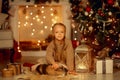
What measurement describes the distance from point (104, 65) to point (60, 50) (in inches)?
23.8

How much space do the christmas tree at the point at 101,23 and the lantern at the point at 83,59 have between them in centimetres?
82

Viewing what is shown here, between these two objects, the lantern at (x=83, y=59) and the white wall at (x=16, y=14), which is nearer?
the lantern at (x=83, y=59)

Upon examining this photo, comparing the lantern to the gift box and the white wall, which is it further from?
the white wall

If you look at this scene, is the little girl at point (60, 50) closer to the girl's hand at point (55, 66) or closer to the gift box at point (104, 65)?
the girl's hand at point (55, 66)

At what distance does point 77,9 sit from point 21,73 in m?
2.03

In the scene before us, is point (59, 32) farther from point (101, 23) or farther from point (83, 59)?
point (101, 23)

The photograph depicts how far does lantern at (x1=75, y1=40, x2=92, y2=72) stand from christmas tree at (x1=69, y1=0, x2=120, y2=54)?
32.5 inches

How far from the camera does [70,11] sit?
599cm

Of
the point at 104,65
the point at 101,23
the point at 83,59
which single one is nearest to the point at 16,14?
the point at 101,23

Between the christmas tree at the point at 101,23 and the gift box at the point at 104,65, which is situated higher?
the christmas tree at the point at 101,23

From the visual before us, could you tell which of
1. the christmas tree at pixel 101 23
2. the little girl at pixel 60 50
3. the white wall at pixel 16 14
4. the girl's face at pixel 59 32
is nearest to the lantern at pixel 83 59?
the little girl at pixel 60 50

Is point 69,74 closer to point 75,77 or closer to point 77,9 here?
point 75,77

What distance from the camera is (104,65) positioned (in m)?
3.98

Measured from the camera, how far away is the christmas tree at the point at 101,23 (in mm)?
4828
